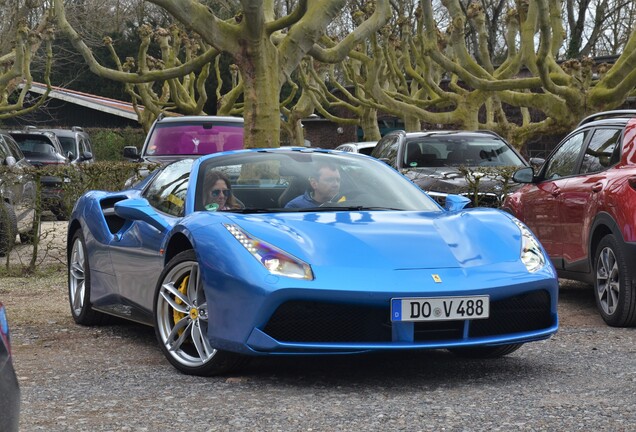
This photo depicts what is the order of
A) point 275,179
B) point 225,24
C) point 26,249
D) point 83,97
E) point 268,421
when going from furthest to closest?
point 83,97, point 225,24, point 26,249, point 275,179, point 268,421

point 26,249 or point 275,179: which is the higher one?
point 275,179

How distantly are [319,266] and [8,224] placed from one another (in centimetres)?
707

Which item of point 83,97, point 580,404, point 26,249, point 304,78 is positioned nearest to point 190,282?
point 580,404

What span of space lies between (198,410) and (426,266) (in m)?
1.47

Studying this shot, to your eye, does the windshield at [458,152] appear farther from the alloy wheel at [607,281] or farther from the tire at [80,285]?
the tire at [80,285]

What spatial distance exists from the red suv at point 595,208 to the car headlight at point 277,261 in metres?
3.21

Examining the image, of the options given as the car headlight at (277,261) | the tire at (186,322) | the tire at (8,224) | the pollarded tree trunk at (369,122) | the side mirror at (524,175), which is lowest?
the pollarded tree trunk at (369,122)

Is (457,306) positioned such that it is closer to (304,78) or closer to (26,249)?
(26,249)

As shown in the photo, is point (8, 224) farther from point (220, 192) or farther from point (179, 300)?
point (179, 300)

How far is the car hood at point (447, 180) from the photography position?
43.5 feet

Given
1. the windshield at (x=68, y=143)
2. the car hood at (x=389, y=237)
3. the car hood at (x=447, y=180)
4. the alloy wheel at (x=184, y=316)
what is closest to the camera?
the car hood at (x=389, y=237)

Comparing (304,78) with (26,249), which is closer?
(26,249)

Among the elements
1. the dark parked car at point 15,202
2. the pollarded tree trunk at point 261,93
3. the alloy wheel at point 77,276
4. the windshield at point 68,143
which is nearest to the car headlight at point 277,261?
the alloy wheel at point 77,276

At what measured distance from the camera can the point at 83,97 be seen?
166 ft
